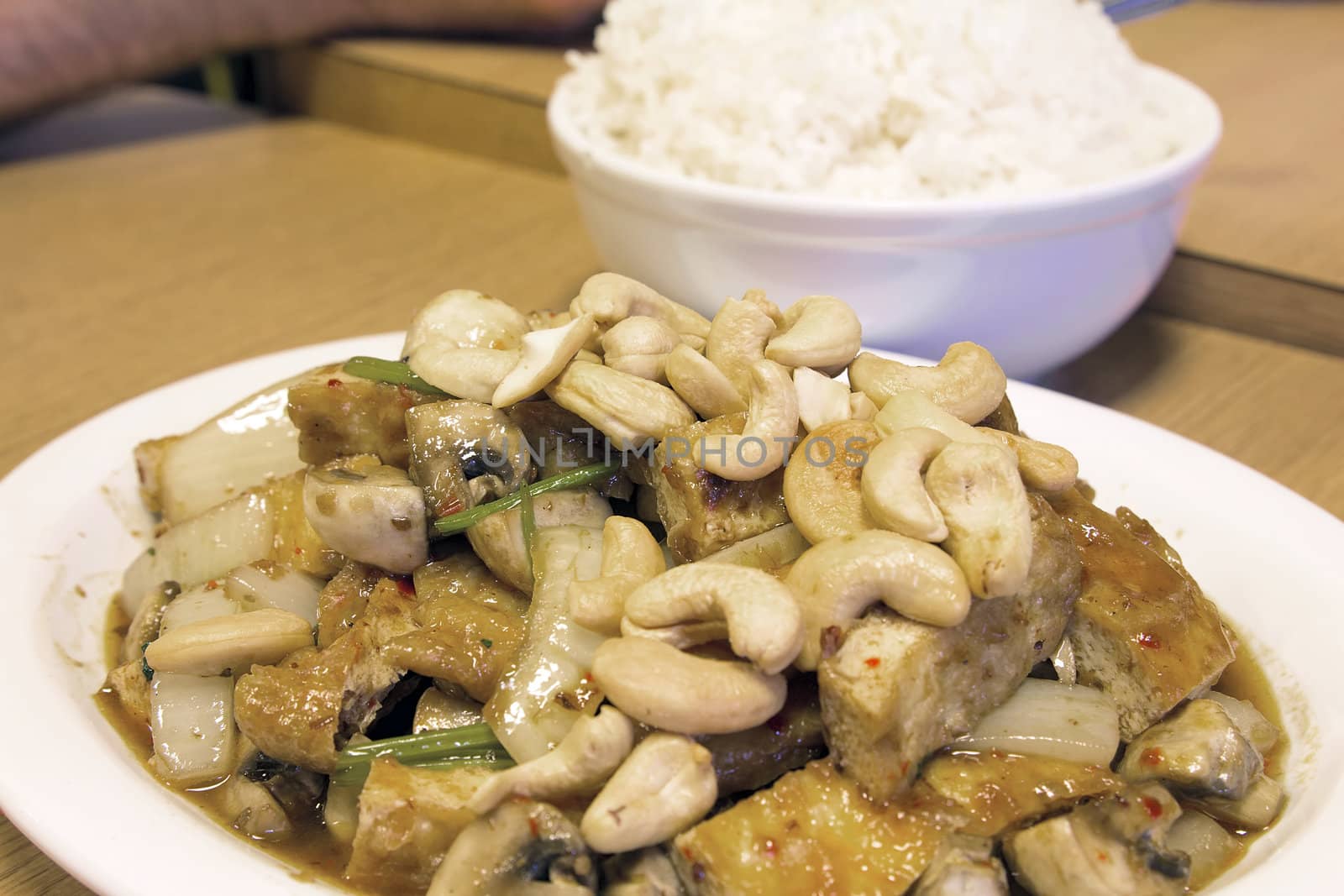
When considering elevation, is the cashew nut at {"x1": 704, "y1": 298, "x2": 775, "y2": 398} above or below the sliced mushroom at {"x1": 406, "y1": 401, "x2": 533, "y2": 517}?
above

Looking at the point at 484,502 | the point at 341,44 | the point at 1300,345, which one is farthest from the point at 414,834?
the point at 341,44

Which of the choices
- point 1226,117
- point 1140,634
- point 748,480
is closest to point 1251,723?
point 1140,634

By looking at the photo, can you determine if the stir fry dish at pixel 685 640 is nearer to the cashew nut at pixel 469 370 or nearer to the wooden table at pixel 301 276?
the cashew nut at pixel 469 370

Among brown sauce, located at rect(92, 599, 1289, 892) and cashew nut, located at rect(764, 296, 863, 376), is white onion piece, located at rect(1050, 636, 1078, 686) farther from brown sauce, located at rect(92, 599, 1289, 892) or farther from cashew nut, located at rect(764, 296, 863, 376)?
cashew nut, located at rect(764, 296, 863, 376)

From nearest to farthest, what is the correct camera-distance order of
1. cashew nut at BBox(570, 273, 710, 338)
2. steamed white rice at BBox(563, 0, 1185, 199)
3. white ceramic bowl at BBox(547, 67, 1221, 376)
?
cashew nut at BBox(570, 273, 710, 338), white ceramic bowl at BBox(547, 67, 1221, 376), steamed white rice at BBox(563, 0, 1185, 199)

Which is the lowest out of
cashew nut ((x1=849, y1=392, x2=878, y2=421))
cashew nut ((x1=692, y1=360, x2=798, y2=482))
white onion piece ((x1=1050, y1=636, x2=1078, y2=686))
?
white onion piece ((x1=1050, y1=636, x2=1078, y2=686))

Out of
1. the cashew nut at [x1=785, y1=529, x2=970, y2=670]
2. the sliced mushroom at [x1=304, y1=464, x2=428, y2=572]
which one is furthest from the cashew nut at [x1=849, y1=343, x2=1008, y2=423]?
the sliced mushroom at [x1=304, y1=464, x2=428, y2=572]
